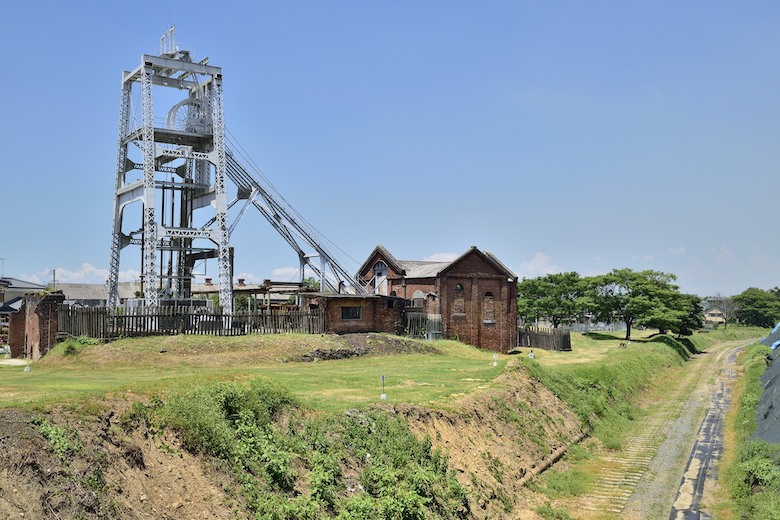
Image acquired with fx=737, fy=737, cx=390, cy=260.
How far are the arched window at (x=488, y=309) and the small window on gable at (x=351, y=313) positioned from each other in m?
11.2

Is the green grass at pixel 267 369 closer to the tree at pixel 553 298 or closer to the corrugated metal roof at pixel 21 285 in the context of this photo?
the tree at pixel 553 298

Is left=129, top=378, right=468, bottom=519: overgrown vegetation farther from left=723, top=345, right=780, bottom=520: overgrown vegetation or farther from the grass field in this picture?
left=723, top=345, right=780, bottom=520: overgrown vegetation

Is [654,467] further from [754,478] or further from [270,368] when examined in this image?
[270,368]

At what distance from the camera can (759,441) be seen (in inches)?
959

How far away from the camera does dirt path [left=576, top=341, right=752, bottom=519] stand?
21.2m

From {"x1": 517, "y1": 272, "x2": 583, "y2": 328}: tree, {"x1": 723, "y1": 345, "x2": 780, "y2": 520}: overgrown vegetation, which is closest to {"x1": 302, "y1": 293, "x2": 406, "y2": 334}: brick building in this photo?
{"x1": 723, "y1": 345, "x2": 780, "y2": 520}: overgrown vegetation

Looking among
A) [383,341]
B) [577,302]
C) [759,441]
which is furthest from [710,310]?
[759,441]

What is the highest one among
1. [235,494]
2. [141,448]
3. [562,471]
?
[141,448]

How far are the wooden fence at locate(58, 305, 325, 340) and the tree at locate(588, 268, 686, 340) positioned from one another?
4152 cm

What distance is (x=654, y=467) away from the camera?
25344 mm

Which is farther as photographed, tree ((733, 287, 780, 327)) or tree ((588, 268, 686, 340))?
tree ((733, 287, 780, 327))

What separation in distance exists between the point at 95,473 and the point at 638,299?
64858 mm

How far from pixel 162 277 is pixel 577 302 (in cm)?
4456

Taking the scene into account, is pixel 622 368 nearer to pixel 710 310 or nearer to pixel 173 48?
pixel 173 48
